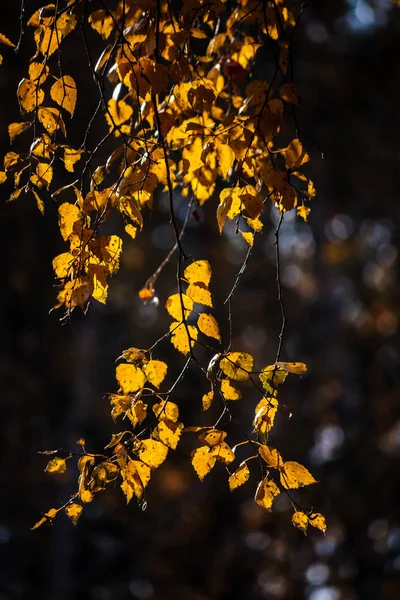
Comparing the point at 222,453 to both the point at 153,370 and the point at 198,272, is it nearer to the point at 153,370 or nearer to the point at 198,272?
the point at 153,370

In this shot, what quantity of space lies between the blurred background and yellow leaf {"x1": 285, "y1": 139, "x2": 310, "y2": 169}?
4565 mm

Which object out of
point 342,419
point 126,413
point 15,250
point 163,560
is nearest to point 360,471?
point 342,419

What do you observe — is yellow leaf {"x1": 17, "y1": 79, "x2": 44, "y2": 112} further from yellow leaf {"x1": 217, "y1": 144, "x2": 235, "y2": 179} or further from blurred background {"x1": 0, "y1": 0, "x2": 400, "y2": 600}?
blurred background {"x1": 0, "y1": 0, "x2": 400, "y2": 600}

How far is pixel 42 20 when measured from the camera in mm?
A: 1334

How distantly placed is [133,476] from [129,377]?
164 millimetres

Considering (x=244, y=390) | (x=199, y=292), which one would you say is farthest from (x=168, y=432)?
(x=244, y=390)

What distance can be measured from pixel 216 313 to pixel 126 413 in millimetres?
6121

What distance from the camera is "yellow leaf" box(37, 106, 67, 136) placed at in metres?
1.34

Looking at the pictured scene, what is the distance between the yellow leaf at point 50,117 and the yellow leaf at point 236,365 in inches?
19.0

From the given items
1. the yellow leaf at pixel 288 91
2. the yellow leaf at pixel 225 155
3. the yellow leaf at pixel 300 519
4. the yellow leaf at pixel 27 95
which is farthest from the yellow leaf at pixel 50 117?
the yellow leaf at pixel 300 519

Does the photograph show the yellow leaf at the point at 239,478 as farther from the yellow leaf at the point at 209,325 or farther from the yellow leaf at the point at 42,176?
the yellow leaf at the point at 42,176

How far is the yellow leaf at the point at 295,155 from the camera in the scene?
1331mm

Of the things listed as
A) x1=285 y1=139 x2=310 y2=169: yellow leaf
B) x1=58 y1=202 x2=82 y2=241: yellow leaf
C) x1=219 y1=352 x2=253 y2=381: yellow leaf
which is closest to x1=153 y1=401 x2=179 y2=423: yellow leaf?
x1=219 y1=352 x2=253 y2=381: yellow leaf

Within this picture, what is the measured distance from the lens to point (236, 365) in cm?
133
